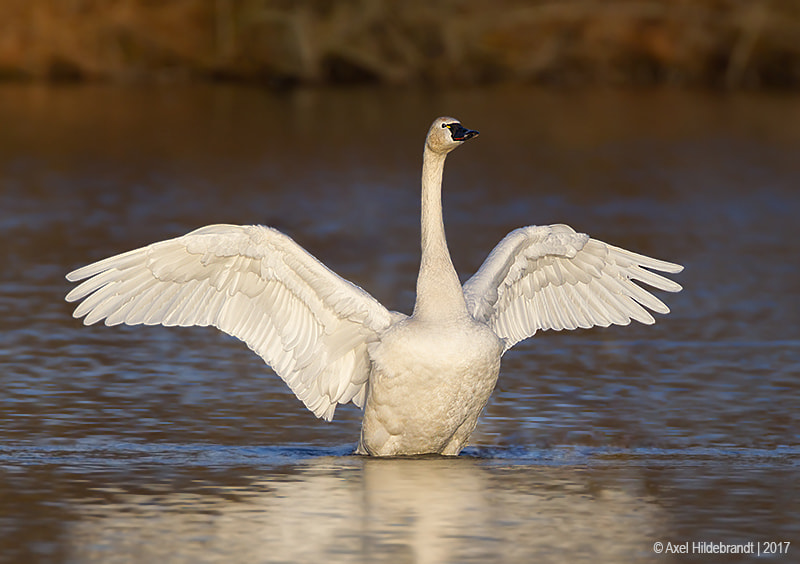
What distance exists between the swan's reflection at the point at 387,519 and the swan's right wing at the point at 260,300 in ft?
2.72

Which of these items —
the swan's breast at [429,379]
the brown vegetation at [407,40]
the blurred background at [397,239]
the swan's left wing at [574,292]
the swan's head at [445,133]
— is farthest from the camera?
the brown vegetation at [407,40]

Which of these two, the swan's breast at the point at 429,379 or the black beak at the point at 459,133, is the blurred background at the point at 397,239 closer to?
the swan's breast at the point at 429,379

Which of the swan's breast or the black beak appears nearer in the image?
the swan's breast

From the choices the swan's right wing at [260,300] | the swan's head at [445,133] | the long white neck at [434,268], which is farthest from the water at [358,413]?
the swan's head at [445,133]

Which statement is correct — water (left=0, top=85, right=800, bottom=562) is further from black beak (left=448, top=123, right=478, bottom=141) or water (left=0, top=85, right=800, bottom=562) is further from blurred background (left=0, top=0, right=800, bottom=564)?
black beak (left=448, top=123, right=478, bottom=141)

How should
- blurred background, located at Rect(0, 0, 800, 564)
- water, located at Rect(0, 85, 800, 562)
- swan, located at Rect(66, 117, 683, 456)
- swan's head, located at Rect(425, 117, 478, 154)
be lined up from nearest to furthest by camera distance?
water, located at Rect(0, 85, 800, 562)
blurred background, located at Rect(0, 0, 800, 564)
swan, located at Rect(66, 117, 683, 456)
swan's head, located at Rect(425, 117, 478, 154)

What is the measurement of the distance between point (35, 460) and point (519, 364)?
4497 millimetres

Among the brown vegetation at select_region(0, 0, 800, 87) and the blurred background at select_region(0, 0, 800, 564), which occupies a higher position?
the brown vegetation at select_region(0, 0, 800, 87)

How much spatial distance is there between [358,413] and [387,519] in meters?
3.12

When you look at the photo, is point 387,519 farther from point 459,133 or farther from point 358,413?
point 358,413

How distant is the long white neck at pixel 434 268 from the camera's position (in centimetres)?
947

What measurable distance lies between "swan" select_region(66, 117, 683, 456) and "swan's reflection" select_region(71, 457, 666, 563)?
0.38m

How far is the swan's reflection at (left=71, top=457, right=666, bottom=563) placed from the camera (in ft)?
25.2

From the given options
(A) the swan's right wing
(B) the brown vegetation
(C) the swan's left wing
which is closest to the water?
(A) the swan's right wing
